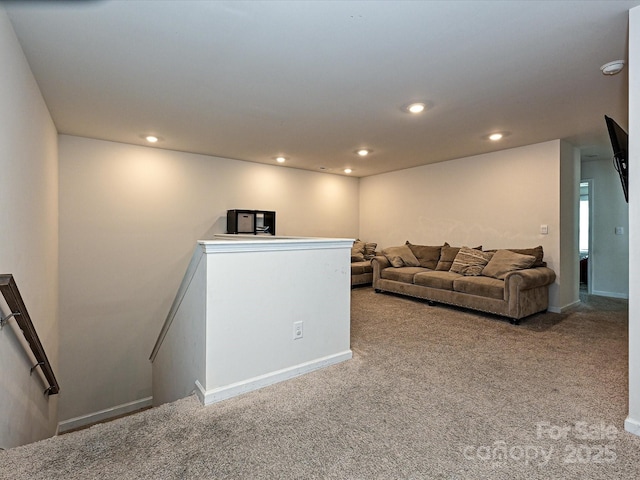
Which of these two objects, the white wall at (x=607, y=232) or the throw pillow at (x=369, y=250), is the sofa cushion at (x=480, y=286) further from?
the white wall at (x=607, y=232)

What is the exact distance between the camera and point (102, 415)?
4.28 meters

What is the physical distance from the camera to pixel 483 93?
8.94 feet

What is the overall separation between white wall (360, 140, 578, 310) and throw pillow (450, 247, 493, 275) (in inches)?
19.0

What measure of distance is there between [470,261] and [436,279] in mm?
538

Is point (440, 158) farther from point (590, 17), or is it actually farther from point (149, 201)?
point (149, 201)

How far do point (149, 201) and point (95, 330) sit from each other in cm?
182

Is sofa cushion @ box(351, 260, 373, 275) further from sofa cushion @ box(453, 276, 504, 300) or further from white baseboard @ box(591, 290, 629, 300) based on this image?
white baseboard @ box(591, 290, 629, 300)

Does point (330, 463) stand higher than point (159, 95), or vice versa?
point (159, 95)

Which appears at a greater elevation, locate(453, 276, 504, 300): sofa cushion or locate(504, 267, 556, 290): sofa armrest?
locate(504, 267, 556, 290): sofa armrest

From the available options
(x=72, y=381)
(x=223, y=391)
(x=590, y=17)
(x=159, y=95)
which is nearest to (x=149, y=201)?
(x=159, y=95)

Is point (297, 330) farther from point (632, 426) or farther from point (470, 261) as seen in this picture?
point (470, 261)

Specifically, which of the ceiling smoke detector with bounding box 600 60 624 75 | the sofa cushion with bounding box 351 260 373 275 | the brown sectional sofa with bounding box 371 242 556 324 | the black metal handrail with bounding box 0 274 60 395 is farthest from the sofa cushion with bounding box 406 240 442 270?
the black metal handrail with bounding box 0 274 60 395

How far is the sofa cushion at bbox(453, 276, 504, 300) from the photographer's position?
3.82 m

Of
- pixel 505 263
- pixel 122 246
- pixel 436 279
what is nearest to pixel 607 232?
pixel 505 263
